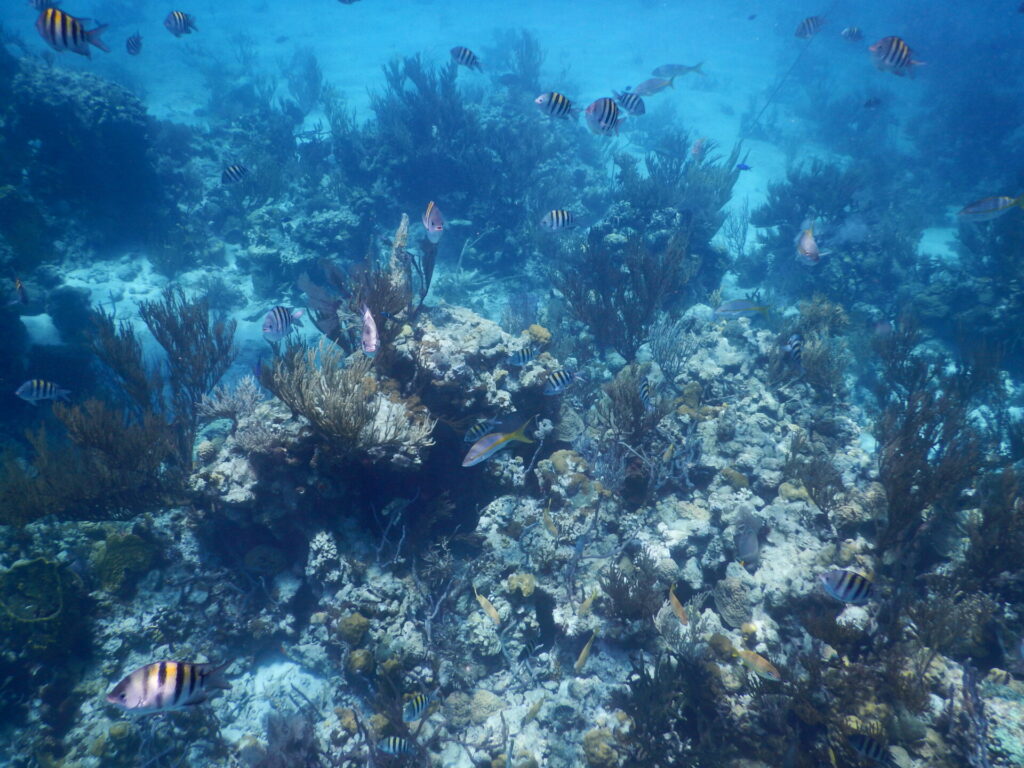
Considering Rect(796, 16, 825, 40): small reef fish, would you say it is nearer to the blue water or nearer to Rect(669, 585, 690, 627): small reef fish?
the blue water

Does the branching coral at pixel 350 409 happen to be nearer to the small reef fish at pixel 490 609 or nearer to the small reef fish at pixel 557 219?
the small reef fish at pixel 490 609

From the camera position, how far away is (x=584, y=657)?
3965 millimetres

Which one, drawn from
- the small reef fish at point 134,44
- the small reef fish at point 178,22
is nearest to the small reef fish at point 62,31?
the small reef fish at point 178,22

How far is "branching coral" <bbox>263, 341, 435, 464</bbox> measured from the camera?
385cm

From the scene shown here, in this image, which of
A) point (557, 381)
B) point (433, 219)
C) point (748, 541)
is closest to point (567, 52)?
point (433, 219)

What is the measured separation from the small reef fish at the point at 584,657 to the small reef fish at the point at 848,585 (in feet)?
6.18

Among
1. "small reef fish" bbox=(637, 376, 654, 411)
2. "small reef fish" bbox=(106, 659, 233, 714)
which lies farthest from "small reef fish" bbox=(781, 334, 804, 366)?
"small reef fish" bbox=(106, 659, 233, 714)

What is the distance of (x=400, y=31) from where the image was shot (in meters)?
40.3

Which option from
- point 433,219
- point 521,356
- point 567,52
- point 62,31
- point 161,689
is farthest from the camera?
point 567,52

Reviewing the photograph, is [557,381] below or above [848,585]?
above

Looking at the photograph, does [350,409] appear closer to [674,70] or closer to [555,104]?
[555,104]

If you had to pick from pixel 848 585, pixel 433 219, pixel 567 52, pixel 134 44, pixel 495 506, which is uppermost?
pixel 567 52

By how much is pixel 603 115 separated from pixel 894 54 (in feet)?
16.4

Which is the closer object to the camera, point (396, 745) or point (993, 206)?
point (396, 745)
